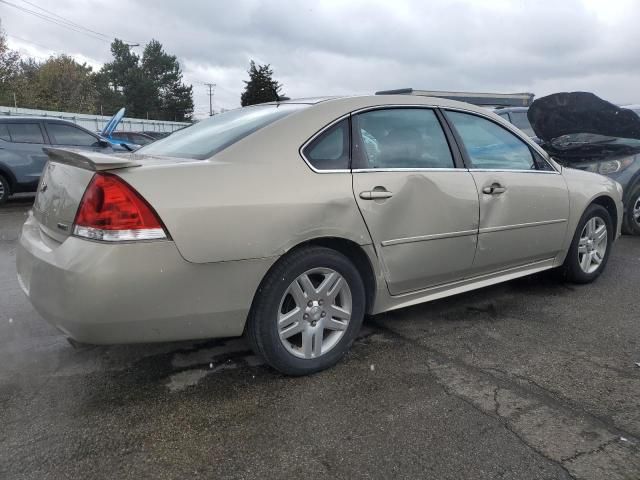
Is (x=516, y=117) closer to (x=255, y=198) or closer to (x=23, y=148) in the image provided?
(x=255, y=198)

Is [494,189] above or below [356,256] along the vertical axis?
above

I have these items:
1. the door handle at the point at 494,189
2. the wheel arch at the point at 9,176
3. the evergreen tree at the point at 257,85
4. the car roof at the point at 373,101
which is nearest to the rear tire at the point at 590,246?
the door handle at the point at 494,189

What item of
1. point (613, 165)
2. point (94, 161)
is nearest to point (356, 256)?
point (94, 161)

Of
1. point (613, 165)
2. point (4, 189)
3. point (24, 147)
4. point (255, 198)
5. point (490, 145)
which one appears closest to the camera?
point (255, 198)

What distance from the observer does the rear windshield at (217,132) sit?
9.12 ft

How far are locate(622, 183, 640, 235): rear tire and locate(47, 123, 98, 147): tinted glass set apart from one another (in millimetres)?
8972

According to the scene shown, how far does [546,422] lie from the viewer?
236 centimetres

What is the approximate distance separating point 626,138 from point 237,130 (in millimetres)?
5639

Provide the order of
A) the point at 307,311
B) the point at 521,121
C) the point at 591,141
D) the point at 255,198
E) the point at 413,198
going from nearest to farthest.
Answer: the point at 255,198 < the point at 307,311 < the point at 413,198 < the point at 591,141 < the point at 521,121

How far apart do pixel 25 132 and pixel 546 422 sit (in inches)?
387

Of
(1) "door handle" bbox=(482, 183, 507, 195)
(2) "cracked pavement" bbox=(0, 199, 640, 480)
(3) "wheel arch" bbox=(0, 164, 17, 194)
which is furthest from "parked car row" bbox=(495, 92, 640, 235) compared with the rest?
(3) "wheel arch" bbox=(0, 164, 17, 194)

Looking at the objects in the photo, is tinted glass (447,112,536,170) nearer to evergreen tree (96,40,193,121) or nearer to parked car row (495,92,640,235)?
parked car row (495,92,640,235)

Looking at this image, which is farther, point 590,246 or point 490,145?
point 590,246

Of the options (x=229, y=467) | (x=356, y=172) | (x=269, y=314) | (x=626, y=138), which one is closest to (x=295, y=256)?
(x=269, y=314)
